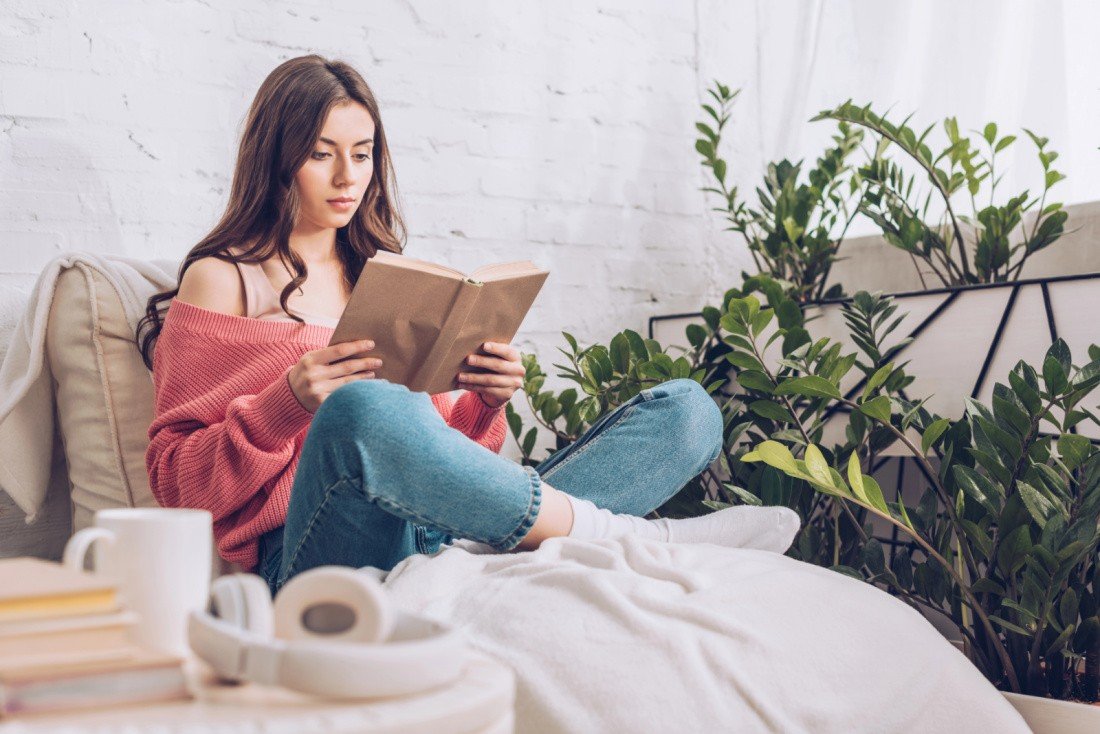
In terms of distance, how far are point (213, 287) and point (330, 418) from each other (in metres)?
0.50

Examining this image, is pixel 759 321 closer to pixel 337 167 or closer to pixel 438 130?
pixel 337 167

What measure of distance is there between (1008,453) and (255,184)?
3.85 ft

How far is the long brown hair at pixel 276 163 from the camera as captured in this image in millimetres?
1633

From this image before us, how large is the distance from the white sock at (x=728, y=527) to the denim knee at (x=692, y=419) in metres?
0.10

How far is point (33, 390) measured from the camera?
156cm

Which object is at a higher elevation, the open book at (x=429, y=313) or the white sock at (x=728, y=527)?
the open book at (x=429, y=313)

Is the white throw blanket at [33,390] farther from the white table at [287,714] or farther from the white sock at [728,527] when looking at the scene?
the white table at [287,714]

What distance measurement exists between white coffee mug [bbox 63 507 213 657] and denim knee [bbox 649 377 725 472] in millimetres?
891

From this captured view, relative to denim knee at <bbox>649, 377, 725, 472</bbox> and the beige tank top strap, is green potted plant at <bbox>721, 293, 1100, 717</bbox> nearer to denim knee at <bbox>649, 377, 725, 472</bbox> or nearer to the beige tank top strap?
denim knee at <bbox>649, 377, 725, 472</bbox>

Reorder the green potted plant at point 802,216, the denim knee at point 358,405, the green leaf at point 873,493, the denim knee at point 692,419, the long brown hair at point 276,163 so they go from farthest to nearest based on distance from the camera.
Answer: the green potted plant at point 802,216, the long brown hair at point 276,163, the denim knee at point 692,419, the green leaf at point 873,493, the denim knee at point 358,405

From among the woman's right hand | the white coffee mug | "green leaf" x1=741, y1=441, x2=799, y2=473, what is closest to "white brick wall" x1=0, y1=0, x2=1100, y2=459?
the woman's right hand

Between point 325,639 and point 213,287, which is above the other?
point 213,287

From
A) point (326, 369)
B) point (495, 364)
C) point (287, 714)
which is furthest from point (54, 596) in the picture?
point (495, 364)

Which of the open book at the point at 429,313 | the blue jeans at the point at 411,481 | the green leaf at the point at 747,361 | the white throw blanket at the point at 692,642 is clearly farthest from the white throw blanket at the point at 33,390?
the green leaf at the point at 747,361
